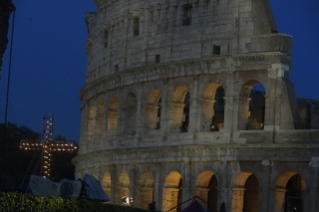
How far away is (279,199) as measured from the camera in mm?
38875

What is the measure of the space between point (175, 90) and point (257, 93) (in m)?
8.80

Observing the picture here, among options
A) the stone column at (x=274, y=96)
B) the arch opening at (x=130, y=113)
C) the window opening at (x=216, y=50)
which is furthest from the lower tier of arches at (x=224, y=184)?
the window opening at (x=216, y=50)

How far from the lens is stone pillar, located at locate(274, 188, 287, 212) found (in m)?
38.7

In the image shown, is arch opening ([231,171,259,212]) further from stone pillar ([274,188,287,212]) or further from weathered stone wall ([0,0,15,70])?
Answer: weathered stone wall ([0,0,15,70])

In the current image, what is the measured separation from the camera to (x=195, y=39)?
43375 mm

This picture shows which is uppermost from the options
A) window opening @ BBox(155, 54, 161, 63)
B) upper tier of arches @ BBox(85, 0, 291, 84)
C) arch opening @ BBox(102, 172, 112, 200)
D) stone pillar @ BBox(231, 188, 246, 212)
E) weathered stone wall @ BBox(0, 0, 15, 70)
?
upper tier of arches @ BBox(85, 0, 291, 84)

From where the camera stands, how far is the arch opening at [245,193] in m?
40.2

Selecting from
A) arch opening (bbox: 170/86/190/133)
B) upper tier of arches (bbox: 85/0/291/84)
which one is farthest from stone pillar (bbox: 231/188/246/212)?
upper tier of arches (bbox: 85/0/291/84)

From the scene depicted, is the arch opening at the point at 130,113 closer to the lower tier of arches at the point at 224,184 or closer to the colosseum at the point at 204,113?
the colosseum at the point at 204,113

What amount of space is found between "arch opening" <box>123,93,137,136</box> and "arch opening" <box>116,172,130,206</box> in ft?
9.33

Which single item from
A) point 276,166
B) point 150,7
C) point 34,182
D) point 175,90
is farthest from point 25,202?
point 150,7

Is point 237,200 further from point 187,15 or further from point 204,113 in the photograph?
point 187,15

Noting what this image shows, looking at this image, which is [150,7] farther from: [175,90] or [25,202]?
[25,202]

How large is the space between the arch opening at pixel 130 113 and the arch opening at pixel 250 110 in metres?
7.45
